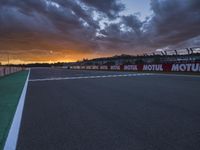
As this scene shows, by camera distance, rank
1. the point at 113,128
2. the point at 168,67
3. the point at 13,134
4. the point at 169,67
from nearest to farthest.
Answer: the point at 13,134, the point at 113,128, the point at 169,67, the point at 168,67

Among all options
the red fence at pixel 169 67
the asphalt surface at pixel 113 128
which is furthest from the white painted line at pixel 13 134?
the red fence at pixel 169 67

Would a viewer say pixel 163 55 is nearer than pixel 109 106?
No

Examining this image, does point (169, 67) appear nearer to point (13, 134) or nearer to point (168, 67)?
point (168, 67)

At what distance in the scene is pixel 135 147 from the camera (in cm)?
288

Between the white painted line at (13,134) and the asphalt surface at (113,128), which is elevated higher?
the asphalt surface at (113,128)

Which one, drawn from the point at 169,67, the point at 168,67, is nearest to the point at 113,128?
the point at 169,67

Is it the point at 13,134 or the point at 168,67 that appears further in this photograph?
the point at 168,67

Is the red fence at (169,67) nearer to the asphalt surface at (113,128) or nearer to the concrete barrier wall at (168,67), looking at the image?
Result: the concrete barrier wall at (168,67)

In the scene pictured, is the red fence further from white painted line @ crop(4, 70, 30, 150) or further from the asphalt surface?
white painted line @ crop(4, 70, 30, 150)

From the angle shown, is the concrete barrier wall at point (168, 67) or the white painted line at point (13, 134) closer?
the white painted line at point (13, 134)

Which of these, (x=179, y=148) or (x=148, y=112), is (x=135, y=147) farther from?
(x=148, y=112)

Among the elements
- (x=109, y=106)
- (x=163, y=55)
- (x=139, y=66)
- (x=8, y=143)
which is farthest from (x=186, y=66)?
(x=8, y=143)

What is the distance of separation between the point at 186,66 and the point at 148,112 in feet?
56.4

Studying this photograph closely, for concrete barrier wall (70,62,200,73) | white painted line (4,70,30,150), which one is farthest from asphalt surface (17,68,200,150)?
concrete barrier wall (70,62,200,73)
